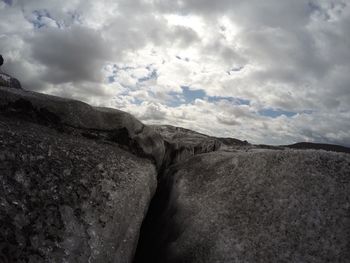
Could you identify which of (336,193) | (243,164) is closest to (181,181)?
(243,164)

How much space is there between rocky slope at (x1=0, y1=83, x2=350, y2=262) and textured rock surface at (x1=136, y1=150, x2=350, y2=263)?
3cm

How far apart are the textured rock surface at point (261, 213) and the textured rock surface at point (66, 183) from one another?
4.12 feet

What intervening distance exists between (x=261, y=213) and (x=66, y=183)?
538cm

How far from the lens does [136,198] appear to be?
32.0 ft

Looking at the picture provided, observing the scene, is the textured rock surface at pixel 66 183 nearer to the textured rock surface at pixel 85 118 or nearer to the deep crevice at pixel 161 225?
the textured rock surface at pixel 85 118

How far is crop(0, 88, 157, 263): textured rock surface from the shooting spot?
7199mm

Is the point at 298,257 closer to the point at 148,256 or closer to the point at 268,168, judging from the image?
the point at 268,168

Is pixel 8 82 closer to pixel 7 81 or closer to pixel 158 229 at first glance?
pixel 7 81

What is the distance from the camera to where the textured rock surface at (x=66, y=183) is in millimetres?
7199

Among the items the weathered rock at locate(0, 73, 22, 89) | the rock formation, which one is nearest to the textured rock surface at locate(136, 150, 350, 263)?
the rock formation

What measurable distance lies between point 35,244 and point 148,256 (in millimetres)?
4163

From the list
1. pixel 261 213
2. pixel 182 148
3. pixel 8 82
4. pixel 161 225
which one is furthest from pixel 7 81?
pixel 261 213

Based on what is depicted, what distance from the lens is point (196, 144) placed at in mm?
16219

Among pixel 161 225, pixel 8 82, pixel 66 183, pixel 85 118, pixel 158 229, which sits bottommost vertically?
pixel 158 229
